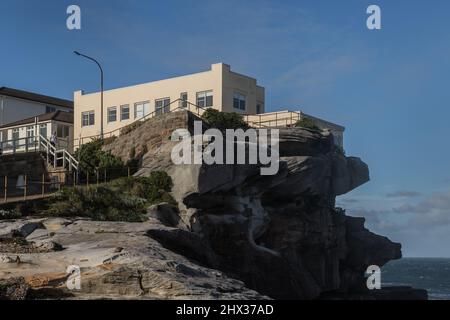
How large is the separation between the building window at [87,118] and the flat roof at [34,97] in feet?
42.2

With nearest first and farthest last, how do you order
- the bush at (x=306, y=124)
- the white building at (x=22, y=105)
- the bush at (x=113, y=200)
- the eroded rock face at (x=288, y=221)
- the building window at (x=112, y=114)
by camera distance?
1. the bush at (x=113, y=200)
2. the eroded rock face at (x=288, y=221)
3. the bush at (x=306, y=124)
4. the building window at (x=112, y=114)
5. the white building at (x=22, y=105)

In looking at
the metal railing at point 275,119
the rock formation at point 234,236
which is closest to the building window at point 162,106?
the metal railing at point 275,119

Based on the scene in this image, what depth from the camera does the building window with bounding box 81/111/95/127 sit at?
189ft

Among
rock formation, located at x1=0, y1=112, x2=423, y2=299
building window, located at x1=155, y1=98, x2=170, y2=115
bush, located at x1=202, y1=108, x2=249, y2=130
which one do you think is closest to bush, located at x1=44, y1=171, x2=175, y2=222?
rock formation, located at x1=0, y1=112, x2=423, y2=299

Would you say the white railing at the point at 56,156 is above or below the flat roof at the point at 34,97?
below

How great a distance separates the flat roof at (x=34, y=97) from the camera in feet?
220

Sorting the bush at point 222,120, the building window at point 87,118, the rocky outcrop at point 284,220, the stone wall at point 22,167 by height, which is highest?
the building window at point 87,118

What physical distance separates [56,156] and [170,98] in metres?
14.2

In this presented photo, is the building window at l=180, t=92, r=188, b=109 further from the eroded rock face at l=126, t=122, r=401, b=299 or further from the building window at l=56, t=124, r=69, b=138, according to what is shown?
the building window at l=56, t=124, r=69, b=138

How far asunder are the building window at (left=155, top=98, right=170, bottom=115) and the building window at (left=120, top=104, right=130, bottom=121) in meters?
3.20

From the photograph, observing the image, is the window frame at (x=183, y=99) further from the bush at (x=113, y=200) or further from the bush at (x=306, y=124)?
the bush at (x=113, y=200)

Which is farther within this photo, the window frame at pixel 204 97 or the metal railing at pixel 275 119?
the window frame at pixel 204 97

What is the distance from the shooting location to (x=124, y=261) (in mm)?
15695
